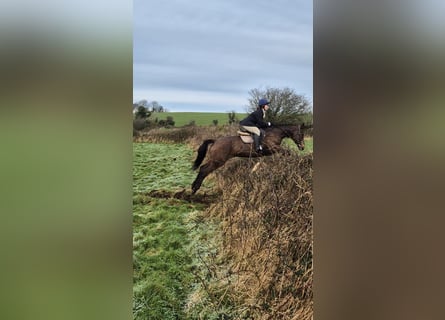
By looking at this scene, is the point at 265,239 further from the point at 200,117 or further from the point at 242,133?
the point at 200,117

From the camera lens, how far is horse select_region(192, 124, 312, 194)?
250cm

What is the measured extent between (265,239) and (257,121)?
0.74 meters

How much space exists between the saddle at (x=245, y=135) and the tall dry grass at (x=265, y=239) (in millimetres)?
136

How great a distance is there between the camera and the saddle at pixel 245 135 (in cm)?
250

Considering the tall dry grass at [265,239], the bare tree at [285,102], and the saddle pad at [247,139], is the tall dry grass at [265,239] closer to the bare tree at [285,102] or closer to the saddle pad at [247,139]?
the saddle pad at [247,139]

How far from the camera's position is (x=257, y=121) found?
251cm

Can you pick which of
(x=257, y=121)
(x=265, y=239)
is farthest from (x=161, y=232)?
(x=257, y=121)
